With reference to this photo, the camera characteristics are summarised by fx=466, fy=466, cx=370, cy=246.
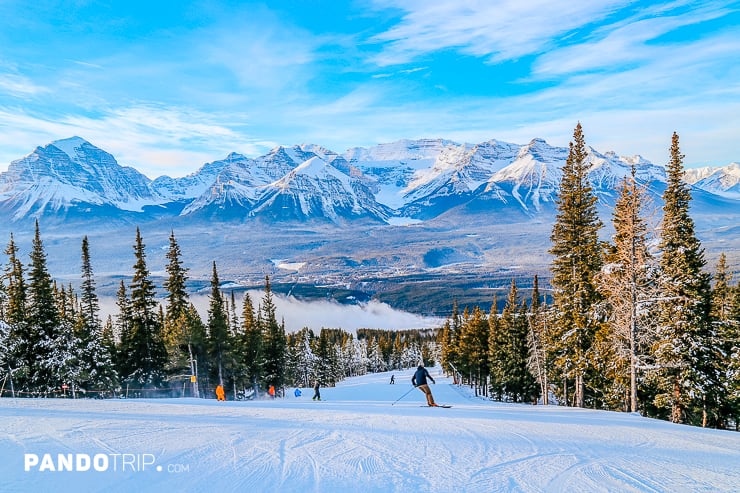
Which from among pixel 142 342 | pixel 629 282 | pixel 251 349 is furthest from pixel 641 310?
pixel 251 349

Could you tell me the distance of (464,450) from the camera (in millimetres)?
9336

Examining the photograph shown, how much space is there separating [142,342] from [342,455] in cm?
3570

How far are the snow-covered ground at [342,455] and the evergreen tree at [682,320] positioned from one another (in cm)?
1405

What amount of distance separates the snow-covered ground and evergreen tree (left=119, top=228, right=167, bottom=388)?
89.9 ft

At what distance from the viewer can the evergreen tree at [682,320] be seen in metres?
24.8

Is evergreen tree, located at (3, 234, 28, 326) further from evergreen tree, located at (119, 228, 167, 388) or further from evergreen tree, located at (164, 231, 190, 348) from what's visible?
evergreen tree, located at (164, 231, 190, 348)

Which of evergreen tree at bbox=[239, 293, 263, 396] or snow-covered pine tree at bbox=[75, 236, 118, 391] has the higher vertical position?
snow-covered pine tree at bbox=[75, 236, 118, 391]

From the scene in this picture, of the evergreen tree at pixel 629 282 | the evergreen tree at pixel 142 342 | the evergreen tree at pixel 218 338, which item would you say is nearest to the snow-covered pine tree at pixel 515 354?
the evergreen tree at pixel 629 282

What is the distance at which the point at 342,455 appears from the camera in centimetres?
872

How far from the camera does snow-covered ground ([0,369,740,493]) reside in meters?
7.12

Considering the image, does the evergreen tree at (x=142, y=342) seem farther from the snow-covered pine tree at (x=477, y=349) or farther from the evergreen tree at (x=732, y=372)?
the evergreen tree at (x=732, y=372)

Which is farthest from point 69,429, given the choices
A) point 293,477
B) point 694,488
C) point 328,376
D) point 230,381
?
point 328,376

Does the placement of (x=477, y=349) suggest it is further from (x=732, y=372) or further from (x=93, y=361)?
(x=93, y=361)

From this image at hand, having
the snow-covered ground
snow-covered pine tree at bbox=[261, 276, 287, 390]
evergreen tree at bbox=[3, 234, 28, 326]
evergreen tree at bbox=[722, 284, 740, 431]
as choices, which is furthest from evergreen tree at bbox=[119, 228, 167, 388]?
evergreen tree at bbox=[722, 284, 740, 431]
